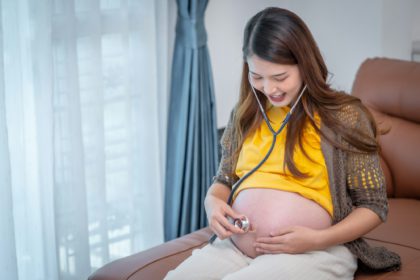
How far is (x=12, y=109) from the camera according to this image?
7.76ft

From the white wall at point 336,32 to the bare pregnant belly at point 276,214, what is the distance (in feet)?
4.74

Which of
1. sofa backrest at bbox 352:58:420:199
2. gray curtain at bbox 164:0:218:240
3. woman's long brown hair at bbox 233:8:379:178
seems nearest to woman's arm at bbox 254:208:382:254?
woman's long brown hair at bbox 233:8:379:178

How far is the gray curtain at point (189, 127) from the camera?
297 cm

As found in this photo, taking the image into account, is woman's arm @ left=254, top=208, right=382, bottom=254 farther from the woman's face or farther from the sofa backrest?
the sofa backrest

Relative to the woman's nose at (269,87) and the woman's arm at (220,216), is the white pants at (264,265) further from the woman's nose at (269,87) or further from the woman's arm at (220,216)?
the woman's nose at (269,87)

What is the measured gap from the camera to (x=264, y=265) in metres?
1.75

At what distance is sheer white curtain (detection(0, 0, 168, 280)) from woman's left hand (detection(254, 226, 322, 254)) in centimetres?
98

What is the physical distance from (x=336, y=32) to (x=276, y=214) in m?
1.59

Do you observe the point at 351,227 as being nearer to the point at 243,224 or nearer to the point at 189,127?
the point at 243,224

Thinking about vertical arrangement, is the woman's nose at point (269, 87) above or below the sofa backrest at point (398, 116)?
above

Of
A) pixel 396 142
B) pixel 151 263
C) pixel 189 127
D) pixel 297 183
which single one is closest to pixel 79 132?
pixel 189 127

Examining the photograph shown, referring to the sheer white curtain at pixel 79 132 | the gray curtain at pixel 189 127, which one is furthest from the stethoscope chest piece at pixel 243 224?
the gray curtain at pixel 189 127

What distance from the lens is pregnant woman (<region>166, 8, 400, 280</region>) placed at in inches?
69.7

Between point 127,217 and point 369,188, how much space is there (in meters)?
1.29
